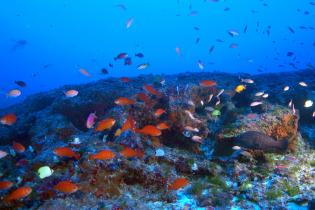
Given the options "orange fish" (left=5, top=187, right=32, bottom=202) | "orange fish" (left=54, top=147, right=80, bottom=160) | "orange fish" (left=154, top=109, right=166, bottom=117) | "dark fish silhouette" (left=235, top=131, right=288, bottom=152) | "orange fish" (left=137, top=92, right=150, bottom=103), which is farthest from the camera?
"orange fish" (left=137, top=92, right=150, bottom=103)

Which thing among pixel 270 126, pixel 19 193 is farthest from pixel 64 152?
pixel 270 126

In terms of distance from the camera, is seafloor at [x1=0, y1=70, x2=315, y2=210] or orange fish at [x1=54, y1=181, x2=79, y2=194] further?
seafloor at [x1=0, y1=70, x2=315, y2=210]

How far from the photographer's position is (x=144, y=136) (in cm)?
850

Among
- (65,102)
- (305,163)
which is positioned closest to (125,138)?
(65,102)

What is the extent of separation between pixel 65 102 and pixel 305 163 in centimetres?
872

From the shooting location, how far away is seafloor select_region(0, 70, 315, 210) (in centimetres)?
641

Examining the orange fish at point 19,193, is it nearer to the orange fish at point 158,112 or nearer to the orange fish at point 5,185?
the orange fish at point 5,185

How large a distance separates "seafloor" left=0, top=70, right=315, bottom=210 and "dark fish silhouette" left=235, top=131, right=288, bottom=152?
18 centimetres

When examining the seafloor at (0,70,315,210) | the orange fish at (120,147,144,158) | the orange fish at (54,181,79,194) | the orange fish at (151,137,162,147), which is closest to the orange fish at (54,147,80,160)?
the seafloor at (0,70,315,210)

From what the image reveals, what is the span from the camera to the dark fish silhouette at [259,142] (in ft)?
27.3

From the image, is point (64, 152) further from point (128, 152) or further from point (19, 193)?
point (128, 152)

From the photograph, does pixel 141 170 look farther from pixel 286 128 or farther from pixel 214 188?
pixel 286 128

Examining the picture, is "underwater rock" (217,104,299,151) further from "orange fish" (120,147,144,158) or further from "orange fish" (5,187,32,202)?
"orange fish" (5,187,32,202)

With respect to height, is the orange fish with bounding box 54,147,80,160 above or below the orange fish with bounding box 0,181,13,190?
above
